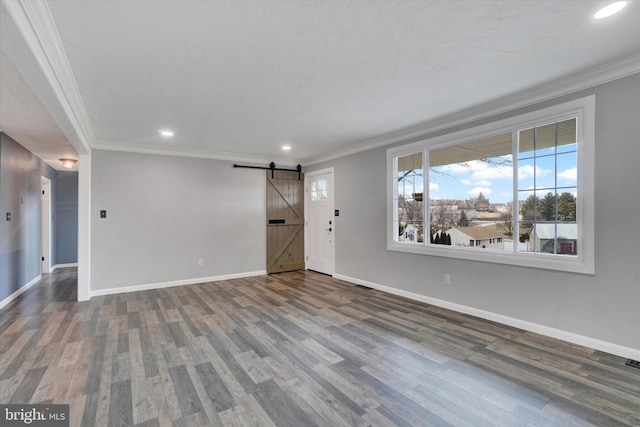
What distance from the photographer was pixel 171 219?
538cm

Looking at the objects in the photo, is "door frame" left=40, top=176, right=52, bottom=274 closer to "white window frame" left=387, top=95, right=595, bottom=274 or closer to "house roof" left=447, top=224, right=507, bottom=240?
"white window frame" left=387, top=95, right=595, bottom=274

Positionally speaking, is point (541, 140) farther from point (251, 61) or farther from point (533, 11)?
point (251, 61)

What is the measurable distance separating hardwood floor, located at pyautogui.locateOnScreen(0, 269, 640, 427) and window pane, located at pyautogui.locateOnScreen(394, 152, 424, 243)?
1.12 metres

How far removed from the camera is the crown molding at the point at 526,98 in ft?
8.32

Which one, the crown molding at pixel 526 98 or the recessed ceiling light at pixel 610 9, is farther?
the crown molding at pixel 526 98

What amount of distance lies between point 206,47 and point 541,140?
3.38m

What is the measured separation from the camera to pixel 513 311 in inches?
129

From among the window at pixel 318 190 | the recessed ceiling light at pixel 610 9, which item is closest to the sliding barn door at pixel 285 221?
the window at pixel 318 190

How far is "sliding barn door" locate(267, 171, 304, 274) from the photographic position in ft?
21.1

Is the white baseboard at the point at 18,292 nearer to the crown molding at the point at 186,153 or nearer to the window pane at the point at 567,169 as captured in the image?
the crown molding at the point at 186,153

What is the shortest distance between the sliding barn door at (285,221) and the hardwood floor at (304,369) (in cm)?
249

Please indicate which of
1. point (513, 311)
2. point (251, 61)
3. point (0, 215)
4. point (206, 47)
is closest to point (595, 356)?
point (513, 311)

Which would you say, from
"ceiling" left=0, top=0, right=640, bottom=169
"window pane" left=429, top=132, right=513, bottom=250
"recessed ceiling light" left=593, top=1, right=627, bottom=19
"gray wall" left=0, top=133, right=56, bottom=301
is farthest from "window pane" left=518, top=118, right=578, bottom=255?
"gray wall" left=0, top=133, right=56, bottom=301

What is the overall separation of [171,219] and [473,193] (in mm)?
4975
